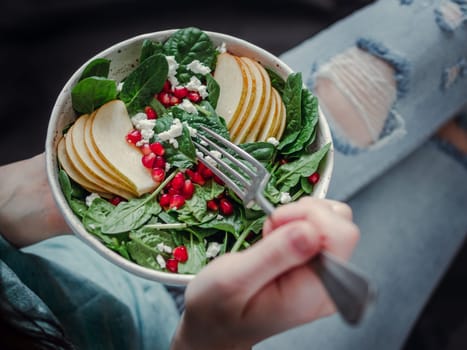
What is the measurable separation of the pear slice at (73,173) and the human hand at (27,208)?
9.2 inches

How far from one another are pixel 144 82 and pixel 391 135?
2.17ft

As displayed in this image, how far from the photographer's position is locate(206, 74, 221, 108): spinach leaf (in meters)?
0.90

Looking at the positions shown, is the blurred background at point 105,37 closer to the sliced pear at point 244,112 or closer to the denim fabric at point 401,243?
the denim fabric at point 401,243

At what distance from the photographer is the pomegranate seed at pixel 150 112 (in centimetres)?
89

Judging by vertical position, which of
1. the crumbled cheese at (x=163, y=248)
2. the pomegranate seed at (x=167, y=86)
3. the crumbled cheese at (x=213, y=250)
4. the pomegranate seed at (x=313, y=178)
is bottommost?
the crumbled cheese at (x=213, y=250)

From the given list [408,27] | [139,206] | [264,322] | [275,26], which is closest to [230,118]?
[139,206]

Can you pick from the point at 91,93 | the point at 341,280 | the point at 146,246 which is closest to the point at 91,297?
the point at 146,246

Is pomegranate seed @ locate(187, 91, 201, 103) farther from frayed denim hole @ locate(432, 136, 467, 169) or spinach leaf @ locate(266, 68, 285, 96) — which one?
frayed denim hole @ locate(432, 136, 467, 169)

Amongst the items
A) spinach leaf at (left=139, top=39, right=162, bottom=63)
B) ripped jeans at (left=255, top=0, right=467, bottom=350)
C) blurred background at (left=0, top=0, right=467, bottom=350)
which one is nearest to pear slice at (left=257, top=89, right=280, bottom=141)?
spinach leaf at (left=139, top=39, right=162, bottom=63)

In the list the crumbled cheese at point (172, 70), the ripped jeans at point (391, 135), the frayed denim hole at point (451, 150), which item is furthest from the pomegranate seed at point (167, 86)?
the frayed denim hole at point (451, 150)

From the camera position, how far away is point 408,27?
50.1 inches

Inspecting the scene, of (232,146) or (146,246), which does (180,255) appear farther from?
(232,146)

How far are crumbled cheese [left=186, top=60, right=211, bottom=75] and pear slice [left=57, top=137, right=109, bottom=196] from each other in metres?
0.25

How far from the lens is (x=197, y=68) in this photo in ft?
3.00
